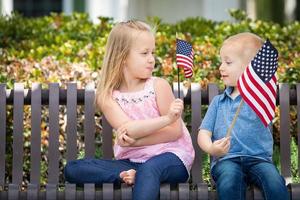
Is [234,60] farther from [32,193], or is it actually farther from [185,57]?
[32,193]

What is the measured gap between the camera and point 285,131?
6.48 metres

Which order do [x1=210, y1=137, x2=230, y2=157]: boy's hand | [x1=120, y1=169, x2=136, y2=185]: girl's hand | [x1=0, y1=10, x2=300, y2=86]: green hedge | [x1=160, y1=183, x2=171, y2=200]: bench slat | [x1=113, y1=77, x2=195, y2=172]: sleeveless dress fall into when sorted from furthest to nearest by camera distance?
[x1=0, y1=10, x2=300, y2=86]: green hedge < [x1=113, y1=77, x2=195, y2=172]: sleeveless dress < [x1=120, y1=169, x2=136, y2=185]: girl's hand < [x1=160, y1=183, x2=171, y2=200]: bench slat < [x1=210, y1=137, x2=230, y2=157]: boy's hand

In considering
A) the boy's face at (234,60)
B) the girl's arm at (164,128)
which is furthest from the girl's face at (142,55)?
the boy's face at (234,60)

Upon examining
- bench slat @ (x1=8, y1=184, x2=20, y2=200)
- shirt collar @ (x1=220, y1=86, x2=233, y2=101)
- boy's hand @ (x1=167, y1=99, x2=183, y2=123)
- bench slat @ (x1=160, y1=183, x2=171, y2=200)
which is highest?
shirt collar @ (x1=220, y1=86, x2=233, y2=101)

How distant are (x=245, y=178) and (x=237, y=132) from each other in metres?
0.26

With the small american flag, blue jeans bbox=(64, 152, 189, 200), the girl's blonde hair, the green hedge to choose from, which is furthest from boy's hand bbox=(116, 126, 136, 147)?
the green hedge

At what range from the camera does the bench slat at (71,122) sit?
651 centimetres

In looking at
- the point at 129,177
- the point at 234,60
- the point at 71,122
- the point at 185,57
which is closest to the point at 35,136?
the point at 71,122

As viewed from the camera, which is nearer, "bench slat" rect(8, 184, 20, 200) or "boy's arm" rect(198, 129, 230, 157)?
"boy's arm" rect(198, 129, 230, 157)

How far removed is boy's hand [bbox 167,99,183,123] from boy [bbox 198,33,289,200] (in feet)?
0.77

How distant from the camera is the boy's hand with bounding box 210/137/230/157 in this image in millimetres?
5773

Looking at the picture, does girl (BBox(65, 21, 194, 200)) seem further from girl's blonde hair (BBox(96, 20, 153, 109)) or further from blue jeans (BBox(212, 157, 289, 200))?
blue jeans (BBox(212, 157, 289, 200))

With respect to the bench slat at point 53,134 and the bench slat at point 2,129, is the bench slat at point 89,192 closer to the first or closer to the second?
the bench slat at point 53,134

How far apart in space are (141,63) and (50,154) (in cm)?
81
